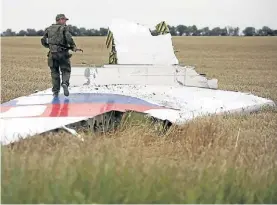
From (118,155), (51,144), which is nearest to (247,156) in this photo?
(118,155)

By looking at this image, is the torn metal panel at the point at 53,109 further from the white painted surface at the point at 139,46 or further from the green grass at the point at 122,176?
the white painted surface at the point at 139,46

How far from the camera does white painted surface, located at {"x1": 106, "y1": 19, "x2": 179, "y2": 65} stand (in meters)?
12.3

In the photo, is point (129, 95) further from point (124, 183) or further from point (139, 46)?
point (124, 183)

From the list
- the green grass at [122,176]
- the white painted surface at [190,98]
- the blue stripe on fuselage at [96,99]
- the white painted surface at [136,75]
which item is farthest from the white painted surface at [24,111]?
the white painted surface at [136,75]

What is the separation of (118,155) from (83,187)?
636 millimetres

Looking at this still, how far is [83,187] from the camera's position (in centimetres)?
419

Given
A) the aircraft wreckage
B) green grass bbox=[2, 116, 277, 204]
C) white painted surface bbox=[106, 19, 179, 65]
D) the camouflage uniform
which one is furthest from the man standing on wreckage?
green grass bbox=[2, 116, 277, 204]

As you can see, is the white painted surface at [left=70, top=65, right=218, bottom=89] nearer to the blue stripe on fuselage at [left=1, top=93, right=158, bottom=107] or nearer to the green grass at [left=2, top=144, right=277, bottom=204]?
the blue stripe on fuselage at [left=1, top=93, right=158, bottom=107]

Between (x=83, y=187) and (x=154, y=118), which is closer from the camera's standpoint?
(x=83, y=187)

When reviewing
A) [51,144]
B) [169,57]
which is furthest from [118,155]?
[169,57]

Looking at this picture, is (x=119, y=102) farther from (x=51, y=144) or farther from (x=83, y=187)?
(x=83, y=187)

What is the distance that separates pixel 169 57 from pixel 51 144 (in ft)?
24.3

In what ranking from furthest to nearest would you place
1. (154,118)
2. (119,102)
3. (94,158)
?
(119,102), (154,118), (94,158)

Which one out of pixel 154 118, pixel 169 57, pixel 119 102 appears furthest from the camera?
pixel 169 57
